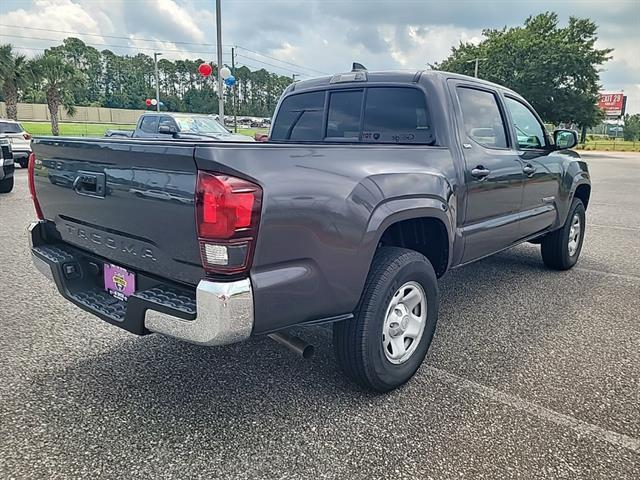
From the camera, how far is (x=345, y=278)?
2.47 metres

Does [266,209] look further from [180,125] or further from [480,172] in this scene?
[180,125]

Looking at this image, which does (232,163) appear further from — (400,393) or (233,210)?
(400,393)

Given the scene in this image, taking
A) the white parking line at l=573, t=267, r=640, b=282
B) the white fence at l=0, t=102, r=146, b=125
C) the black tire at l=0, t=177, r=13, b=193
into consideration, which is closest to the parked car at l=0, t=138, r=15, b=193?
the black tire at l=0, t=177, r=13, b=193

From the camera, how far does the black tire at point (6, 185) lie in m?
10.4

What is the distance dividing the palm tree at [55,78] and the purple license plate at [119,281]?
113 feet

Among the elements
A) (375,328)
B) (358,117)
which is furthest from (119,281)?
(358,117)

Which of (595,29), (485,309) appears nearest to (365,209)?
(485,309)

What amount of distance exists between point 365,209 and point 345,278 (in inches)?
14.1

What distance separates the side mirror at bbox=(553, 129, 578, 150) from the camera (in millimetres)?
4887

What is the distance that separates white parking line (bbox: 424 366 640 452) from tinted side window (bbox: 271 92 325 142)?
210 centimetres

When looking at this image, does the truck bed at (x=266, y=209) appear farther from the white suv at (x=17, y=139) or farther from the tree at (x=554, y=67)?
the tree at (x=554, y=67)

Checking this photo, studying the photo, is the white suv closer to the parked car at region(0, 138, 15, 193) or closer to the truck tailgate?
the parked car at region(0, 138, 15, 193)

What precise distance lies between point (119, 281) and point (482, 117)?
114 inches

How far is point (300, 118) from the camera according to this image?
4266mm
